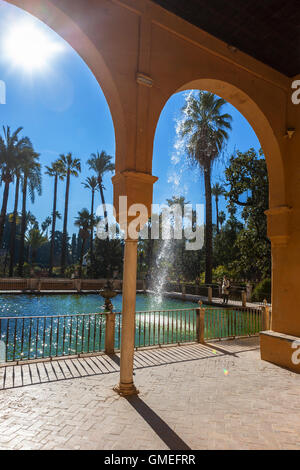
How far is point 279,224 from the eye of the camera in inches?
241

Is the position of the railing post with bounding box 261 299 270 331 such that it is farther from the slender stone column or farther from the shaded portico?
the slender stone column

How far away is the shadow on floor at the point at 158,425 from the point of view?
3154 mm

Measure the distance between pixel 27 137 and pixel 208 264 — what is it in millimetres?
18541

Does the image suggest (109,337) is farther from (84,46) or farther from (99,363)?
(84,46)

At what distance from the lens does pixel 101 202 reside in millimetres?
29375

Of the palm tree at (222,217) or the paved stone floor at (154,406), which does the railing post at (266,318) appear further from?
the palm tree at (222,217)

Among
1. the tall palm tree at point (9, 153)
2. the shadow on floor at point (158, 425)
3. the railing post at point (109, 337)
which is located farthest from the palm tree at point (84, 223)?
the shadow on floor at point (158, 425)

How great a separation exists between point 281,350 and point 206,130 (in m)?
15.4

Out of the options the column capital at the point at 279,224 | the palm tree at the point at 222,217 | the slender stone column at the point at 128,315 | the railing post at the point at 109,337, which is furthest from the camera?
the palm tree at the point at 222,217

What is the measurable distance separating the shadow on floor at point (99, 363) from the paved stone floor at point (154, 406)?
18 millimetres

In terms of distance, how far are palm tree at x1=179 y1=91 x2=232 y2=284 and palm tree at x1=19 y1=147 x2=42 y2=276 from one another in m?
14.0

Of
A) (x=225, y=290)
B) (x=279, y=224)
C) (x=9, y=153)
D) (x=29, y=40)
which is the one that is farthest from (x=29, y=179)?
(x=279, y=224)
